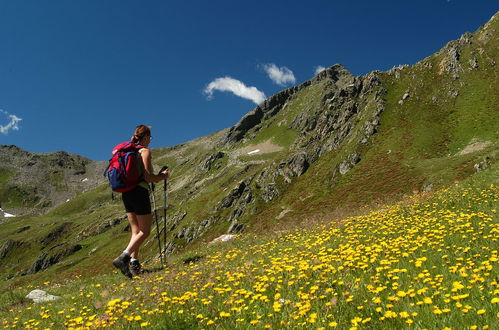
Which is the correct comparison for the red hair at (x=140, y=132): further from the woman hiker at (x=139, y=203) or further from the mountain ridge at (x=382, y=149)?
the mountain ridge at (x=382, y=149)

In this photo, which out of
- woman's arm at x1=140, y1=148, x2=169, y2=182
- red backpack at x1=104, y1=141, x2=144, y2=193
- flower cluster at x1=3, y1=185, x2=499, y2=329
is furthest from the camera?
woman's arm at x1=140, y1=148, x2=169, y2=182

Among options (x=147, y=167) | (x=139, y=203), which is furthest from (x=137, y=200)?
(x=147, y=167)

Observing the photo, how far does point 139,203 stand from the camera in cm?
1064

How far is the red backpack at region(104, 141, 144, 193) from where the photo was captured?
10.2m

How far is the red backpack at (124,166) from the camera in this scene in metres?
10.2

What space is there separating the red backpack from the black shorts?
0.30 meters

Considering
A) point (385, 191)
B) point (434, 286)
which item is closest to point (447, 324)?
point (434, 286)

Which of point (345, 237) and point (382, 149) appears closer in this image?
point (345, 237)

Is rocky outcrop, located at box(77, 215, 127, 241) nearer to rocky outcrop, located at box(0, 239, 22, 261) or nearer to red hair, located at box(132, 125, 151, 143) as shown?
rocky outcrop, located at box(0, 239, 22, 261)

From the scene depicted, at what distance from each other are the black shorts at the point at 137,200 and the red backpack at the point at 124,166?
296mm

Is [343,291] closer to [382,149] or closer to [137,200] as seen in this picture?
[137,200]

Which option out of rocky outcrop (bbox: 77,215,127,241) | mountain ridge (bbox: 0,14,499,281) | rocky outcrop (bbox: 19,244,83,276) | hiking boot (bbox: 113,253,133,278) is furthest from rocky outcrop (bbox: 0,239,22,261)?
hiking boot (bbox: 113,253,133,278)

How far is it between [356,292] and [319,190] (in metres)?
63.4

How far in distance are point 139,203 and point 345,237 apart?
21.7ft
